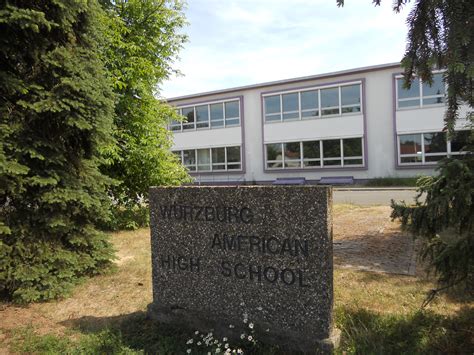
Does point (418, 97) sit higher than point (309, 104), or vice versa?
point (309, 104)

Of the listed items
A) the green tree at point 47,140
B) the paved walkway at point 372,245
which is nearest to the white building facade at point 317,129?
the paved walkway at point 372,245

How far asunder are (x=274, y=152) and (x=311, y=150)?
8.97 ft

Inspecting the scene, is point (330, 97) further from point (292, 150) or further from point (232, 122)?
point (232, 122)

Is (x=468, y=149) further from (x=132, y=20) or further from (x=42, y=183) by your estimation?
(x=132, y=20)

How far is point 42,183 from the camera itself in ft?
15.6

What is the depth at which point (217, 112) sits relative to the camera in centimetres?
3012

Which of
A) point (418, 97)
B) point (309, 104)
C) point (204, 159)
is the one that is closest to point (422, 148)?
point (418, 97)

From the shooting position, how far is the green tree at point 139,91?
8836mm

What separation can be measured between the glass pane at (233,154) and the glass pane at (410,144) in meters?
11.2

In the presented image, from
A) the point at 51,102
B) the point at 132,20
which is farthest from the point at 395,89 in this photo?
the point at 51,102

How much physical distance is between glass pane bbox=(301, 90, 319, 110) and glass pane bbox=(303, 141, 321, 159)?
235 cm

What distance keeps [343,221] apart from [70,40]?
23.7 feet

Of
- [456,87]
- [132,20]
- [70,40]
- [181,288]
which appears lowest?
[181,288]

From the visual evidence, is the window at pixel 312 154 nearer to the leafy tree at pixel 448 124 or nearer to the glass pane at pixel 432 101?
the glass pane at pixel 432 101
